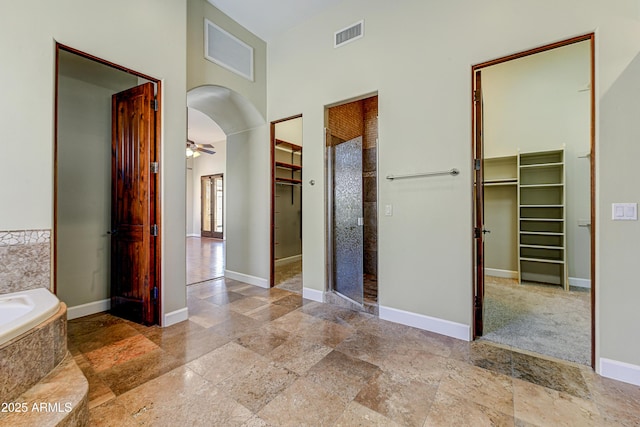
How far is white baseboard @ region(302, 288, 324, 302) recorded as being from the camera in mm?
3389

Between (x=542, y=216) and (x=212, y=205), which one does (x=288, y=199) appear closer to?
(x=542, y=216)

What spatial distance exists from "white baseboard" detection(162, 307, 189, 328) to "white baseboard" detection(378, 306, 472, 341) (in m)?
2.06

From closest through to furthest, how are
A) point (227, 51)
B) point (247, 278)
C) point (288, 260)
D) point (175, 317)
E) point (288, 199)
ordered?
point (175, 317) < point (227, 51) < point (247, 278) < point (288, 260) < point (288, 199)

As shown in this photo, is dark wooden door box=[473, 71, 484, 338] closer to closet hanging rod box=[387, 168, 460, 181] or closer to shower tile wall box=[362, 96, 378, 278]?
closet hanging rod box=[387, 168, 460, 181]

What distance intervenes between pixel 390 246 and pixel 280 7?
3.18 m

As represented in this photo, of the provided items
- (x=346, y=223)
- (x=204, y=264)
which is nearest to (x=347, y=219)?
(x=346, y=223)

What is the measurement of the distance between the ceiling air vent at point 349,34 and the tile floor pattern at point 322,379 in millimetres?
3186

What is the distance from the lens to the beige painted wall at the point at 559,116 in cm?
375

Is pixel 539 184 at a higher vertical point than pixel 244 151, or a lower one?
lower

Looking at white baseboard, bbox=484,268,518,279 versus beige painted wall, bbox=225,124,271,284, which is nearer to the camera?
beige painted wall, bbox=225,124,271,284

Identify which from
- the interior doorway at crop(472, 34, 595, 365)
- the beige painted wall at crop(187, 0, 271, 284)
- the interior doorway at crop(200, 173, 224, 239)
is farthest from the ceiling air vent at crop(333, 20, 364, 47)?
the interior doorway at crop(200, 173, 224, 239)

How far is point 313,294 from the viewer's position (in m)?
3.45

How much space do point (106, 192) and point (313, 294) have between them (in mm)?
2747

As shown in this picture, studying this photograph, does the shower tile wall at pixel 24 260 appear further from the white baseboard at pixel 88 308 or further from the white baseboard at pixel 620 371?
the white baseboard at pixel 620 371
